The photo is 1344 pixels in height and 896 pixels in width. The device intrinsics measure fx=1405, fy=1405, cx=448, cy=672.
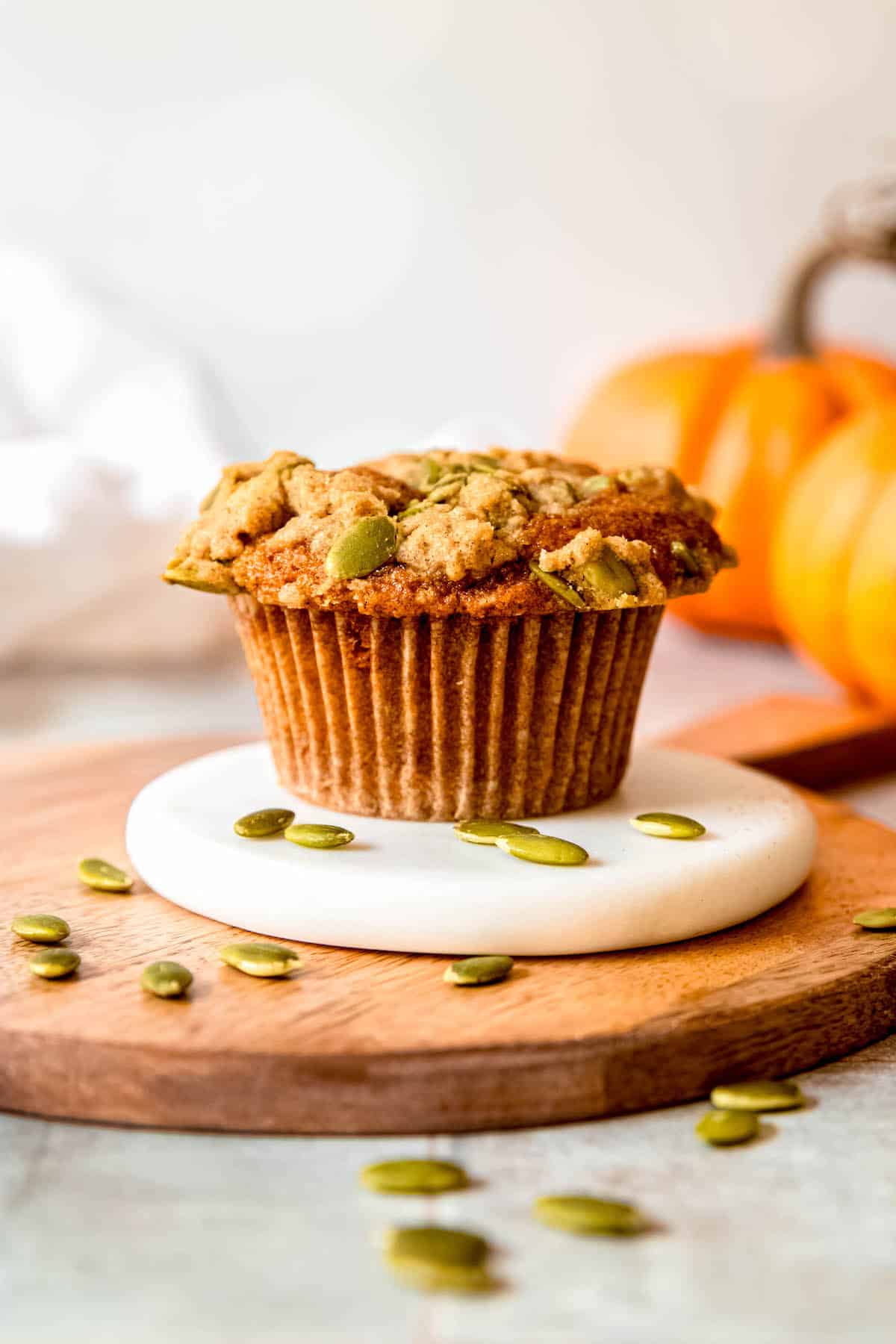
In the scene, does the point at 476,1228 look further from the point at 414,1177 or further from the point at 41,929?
the point at 41,929

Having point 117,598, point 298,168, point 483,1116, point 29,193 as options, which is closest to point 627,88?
point 298,168

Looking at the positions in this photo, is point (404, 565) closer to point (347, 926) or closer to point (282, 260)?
point (347, 926)

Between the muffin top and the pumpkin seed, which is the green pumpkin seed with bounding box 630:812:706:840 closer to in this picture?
the muffin top

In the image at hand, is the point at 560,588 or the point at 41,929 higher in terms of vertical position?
the point at 560,588

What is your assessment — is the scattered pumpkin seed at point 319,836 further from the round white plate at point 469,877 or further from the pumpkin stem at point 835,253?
the pumpkin stem at point 835,253

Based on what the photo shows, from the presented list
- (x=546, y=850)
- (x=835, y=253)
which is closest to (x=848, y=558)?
(x=835, y=253)

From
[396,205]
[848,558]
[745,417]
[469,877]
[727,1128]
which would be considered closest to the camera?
[727,1128]
